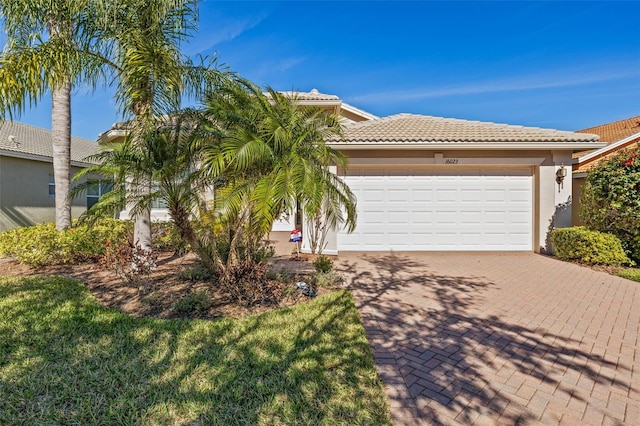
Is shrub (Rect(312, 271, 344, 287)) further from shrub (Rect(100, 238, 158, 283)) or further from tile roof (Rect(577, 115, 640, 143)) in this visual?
tile roof (Rect(577, 115, 640, 143))

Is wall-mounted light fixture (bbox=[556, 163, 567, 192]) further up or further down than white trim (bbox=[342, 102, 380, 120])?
further down

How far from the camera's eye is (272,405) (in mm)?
2869

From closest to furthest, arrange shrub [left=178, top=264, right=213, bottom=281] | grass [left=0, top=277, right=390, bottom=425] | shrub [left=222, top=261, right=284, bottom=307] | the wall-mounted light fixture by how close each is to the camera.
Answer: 1. grass [left=0, top=277, right=390, bottom=425]
2. shrub [left=222, top=261, right=284, bottom=307]
3. shrub [left=178, top=264, right=213, bottom=281]
4. the wall-mounted light fixture

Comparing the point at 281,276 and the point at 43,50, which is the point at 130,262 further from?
the point at 43,50

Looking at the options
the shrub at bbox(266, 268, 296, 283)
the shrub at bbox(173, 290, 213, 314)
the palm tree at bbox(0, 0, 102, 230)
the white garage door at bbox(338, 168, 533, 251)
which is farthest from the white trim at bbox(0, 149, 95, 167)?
the white garage door at bbox(338, 168, 533, 251)

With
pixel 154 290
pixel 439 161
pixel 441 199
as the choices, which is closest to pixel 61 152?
pixel 154 290

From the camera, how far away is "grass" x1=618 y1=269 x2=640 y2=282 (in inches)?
286

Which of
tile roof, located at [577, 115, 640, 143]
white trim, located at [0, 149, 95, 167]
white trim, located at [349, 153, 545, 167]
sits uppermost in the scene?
tile roof, located at [577, 115, 640, 143]

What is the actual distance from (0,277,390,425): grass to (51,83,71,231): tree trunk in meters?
4.36

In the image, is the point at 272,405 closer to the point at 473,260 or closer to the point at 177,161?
the point at 177,161

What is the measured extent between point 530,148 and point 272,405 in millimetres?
10620

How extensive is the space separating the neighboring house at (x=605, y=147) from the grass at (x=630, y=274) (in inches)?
109

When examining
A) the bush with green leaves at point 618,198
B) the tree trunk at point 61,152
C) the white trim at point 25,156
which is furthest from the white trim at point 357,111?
the white trim at point 25,156

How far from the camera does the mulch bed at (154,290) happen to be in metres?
5.09
